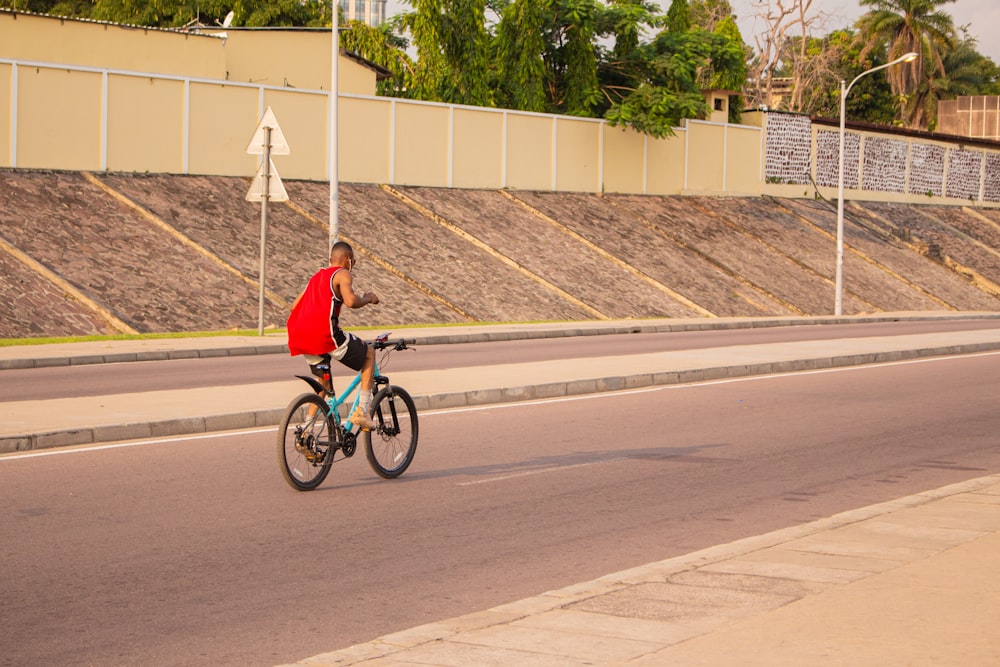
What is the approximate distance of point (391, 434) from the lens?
34.7 feet

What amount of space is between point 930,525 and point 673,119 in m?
39.1

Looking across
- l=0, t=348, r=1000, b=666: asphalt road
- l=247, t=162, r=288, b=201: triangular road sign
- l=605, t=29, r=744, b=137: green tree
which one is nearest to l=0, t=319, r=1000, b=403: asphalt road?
l=247, t=162, r=288, b=201: triangular road sign

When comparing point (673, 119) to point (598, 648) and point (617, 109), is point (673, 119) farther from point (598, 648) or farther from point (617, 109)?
point (598, 648)

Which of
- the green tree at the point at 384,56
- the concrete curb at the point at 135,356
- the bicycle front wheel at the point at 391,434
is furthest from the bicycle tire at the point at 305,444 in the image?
the green tree at the point at 384,56

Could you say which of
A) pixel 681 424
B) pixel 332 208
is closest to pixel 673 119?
pixel 332 208

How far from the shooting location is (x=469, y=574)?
294 inches

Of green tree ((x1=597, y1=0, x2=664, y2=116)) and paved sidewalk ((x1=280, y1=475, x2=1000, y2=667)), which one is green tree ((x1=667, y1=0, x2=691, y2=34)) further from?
paved sidewalk ((x1=280, y1=475, x2=1000, y2=667))

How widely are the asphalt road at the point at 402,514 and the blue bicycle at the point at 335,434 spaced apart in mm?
179

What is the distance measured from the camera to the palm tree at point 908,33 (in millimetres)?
88625

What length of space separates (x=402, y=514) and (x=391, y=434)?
151 centimetres

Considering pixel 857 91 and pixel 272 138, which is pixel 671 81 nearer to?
pixel 272 138

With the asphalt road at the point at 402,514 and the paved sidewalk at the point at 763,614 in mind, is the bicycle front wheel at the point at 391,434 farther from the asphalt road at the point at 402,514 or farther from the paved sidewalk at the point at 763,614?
the paved sidewalk at the point at 763,614

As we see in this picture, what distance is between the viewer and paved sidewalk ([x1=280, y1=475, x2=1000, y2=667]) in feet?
17.9

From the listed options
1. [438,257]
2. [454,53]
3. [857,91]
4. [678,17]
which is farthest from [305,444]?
[857,91]
